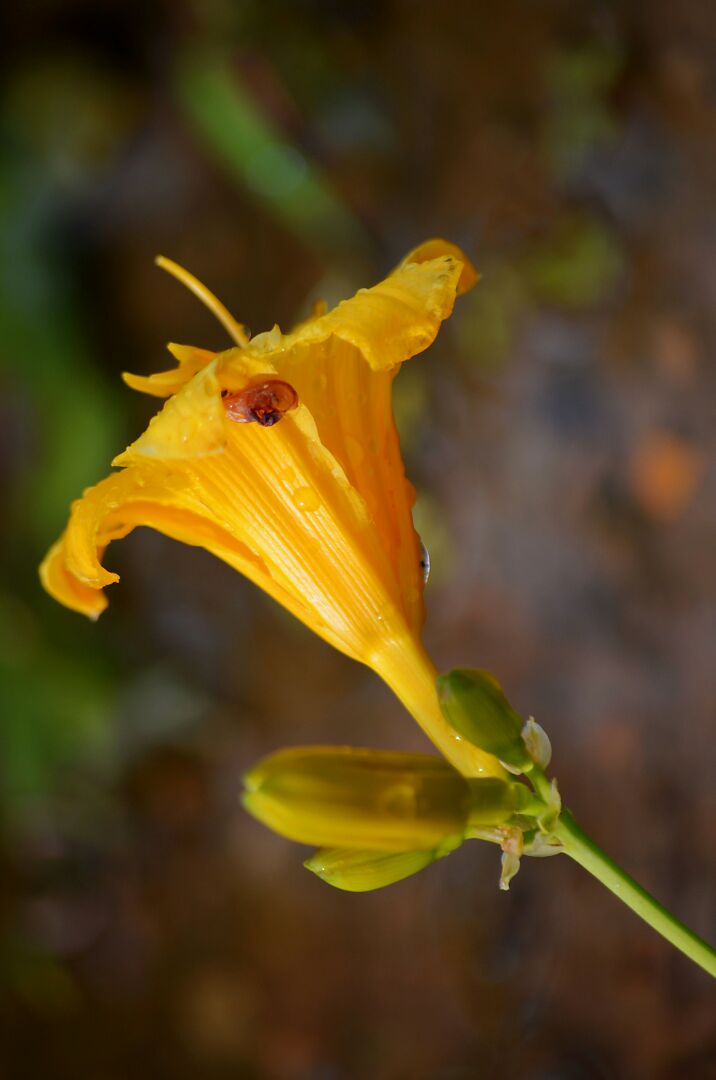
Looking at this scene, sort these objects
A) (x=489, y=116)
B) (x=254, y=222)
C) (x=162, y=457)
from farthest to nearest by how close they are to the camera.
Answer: (x=254, y=222) → (x=489, y=116) → (x=162, y=457)

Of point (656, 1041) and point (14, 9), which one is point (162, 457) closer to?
point (656, 1041)

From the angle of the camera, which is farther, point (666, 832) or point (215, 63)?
point (215, 63)

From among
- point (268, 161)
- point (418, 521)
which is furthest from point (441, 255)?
point (268, 161)

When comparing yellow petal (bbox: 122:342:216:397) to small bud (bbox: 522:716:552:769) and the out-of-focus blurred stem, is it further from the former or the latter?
the out-of-focus blurred stem

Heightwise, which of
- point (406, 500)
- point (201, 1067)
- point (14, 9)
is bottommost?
point (201, 1067)

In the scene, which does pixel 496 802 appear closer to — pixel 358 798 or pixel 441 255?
pixel 358 798

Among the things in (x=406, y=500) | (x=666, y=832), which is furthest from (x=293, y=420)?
(x=666, y=832)
